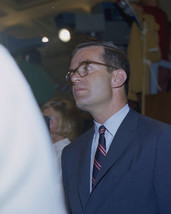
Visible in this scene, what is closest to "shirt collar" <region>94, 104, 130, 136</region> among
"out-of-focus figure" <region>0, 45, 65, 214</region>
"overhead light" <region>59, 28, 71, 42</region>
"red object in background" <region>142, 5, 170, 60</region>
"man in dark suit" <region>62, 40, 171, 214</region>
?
"man in dark suit" <region>62, 40, 171, 214</region>

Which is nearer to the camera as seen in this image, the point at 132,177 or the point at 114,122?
the point at 132,177

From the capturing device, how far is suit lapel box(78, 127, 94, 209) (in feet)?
3.50

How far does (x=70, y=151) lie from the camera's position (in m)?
1.30

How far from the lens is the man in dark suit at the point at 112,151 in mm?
977

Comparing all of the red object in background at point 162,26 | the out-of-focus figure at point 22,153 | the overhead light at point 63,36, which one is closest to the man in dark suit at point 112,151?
the overhead light at point 63,36

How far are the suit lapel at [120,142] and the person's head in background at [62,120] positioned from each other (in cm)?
59

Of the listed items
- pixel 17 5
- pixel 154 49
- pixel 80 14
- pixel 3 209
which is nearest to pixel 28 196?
pixel 3 209

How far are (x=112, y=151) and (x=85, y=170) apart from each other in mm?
136

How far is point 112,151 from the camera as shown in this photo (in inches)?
42.3

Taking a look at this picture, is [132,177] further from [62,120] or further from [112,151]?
[62,120]

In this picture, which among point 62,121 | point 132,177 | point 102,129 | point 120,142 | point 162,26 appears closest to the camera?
point 132,177

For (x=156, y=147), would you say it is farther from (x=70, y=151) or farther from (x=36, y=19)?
(x=36, y=19)

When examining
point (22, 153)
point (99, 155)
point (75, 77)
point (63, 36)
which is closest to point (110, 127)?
point (99, 155)

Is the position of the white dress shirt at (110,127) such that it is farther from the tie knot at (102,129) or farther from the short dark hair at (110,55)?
the short dark hair at (110,55)
